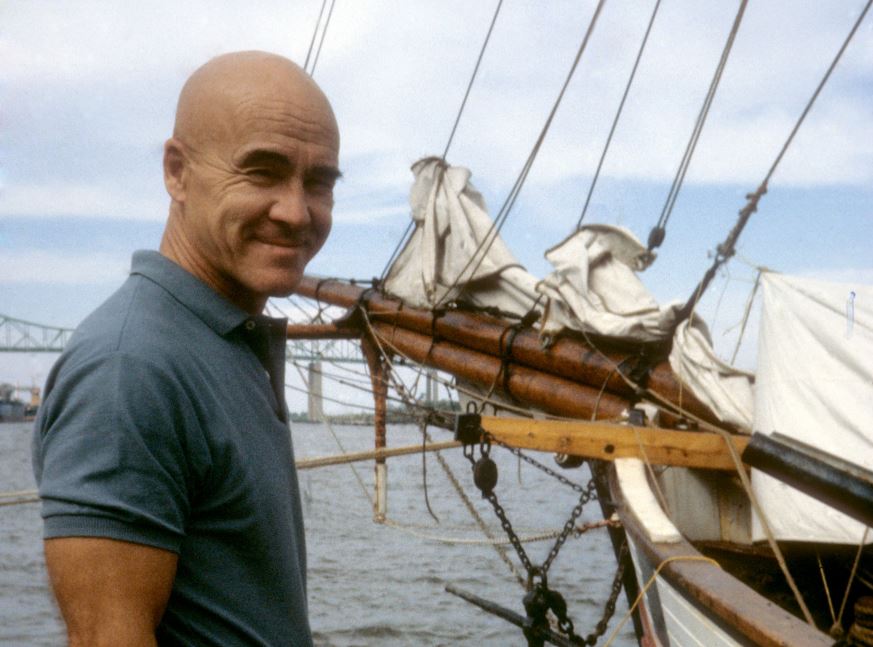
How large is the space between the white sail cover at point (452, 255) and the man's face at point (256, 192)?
5271 mm

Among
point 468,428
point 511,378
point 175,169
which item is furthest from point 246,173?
point 511,378

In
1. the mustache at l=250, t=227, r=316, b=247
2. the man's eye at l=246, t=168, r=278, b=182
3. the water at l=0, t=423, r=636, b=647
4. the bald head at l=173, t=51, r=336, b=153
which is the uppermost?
the bald head at l=173, t=51, r=336, b=153

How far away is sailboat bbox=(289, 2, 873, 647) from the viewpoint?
376 centimetres

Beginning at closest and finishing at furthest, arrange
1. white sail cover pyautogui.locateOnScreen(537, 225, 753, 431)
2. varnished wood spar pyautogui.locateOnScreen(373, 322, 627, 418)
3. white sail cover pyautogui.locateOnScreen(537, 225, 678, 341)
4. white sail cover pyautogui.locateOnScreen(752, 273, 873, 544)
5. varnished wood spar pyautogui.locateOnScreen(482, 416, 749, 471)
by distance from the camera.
A: white sail cover pyautogui.locateOnScreen(752, 273, 873, 544), varnished wood spar pyautogui.locateOnScreen(482, 416, 749, 471), white sail cover pyautogui.locateOnScreen(537, 225, 753, 431), white sail cover pyautogui.locateOnScreen(537, 225, 678, 341), varnished wood spar pyautogui.locateOnScreen(373, 322, 627, 418)

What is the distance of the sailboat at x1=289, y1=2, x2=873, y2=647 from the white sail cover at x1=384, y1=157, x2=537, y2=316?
0.02m

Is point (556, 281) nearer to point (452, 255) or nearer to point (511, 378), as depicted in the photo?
point (511, 378)

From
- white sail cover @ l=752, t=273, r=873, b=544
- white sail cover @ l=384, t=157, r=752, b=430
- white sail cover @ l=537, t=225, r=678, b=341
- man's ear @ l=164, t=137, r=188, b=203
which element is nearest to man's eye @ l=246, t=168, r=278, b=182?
man's ear @ l=164, t=137, r=188, b=203

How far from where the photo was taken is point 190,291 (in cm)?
129

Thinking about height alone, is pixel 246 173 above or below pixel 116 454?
above

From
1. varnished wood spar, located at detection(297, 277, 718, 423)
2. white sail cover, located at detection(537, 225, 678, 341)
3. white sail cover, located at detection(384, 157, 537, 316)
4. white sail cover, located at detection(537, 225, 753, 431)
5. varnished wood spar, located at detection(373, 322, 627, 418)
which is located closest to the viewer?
white sail cover, located at detection(537, 225, 753, 431)

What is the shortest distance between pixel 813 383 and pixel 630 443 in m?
0.86

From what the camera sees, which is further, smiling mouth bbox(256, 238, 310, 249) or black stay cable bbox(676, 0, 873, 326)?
black stay cable bbox(676, 0, 873, 326)

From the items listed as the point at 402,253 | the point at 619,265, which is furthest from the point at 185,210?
the point at 402,253

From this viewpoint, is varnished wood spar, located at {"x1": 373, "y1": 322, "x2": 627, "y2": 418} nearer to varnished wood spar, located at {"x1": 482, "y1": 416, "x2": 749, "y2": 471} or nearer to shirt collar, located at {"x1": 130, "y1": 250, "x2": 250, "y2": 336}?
varnished wood spar, located at {"x1": 482, "y1": 416, "x2": 749, "y2": 471}
